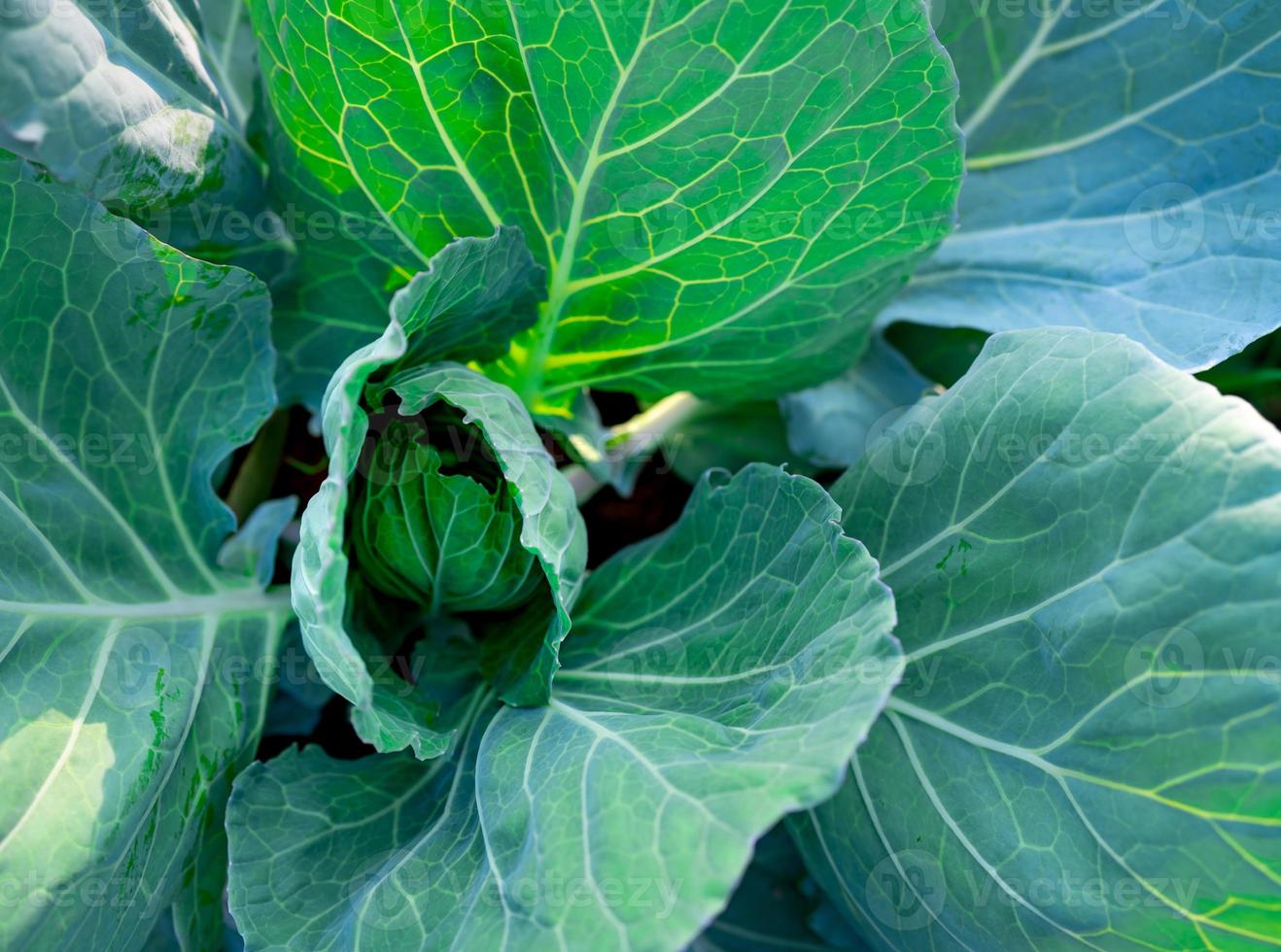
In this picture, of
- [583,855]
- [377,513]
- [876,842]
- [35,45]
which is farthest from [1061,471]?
[35,45]

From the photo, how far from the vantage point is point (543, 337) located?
133 cm

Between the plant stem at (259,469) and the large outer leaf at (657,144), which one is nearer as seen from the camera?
the large outer leaf at (657,144)

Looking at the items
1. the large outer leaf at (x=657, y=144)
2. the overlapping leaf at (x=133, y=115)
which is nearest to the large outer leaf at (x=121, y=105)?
the overlapping leaf at (x=133, y=115)

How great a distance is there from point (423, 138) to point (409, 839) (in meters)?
0.81

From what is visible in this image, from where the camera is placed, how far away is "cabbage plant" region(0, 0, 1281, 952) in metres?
0.88

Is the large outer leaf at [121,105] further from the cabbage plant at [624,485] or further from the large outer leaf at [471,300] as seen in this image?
the large outer leaf at [471,300]

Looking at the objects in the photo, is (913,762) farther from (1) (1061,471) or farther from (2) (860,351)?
(2) (860,351)

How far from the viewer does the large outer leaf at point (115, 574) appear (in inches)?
38.7

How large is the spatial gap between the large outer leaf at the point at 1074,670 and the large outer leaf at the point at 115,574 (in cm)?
77

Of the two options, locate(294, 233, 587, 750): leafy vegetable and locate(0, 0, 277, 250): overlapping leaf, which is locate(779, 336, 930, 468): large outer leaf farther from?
locate(0, 0, 277, 250): overlapping leaf

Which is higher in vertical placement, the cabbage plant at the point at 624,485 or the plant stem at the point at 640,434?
the cabbage plant at the point at 624,485

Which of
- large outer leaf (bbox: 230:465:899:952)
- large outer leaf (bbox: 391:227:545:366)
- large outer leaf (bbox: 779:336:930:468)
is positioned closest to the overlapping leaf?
large outer leaf (bbox: 391:227:545:366)

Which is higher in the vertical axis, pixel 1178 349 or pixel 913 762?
pixel 1178 349

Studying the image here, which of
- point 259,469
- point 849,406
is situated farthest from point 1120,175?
point 259,469
